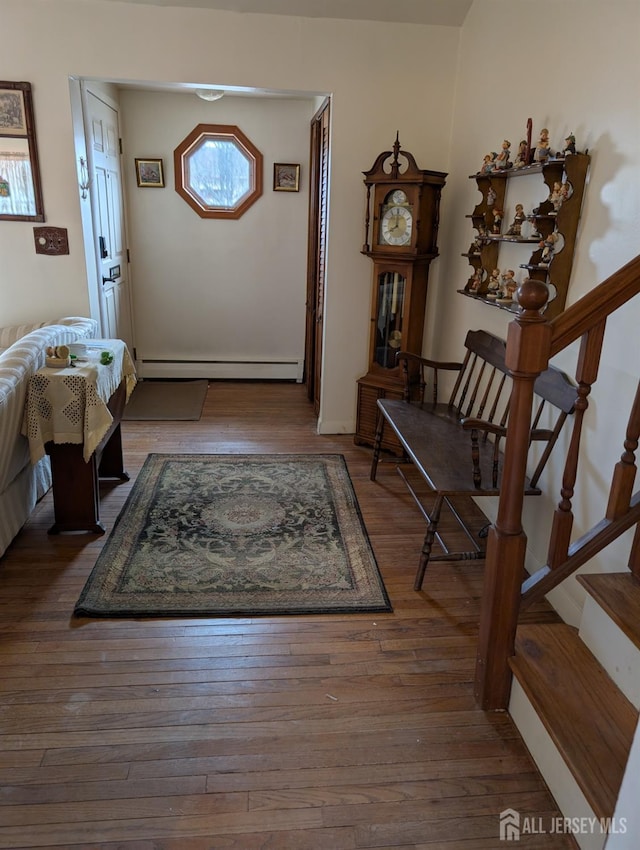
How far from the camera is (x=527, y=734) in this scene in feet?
5.99

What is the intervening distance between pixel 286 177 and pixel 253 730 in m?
4.50

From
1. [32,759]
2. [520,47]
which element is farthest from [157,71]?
[32,759]

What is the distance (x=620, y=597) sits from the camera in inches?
70.5

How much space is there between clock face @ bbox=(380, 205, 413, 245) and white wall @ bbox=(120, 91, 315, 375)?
5.97ft

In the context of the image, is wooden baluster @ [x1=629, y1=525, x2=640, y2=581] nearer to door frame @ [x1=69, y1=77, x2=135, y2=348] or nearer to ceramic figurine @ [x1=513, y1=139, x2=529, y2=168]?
ceramic figurine @ [x1=513, y1=139, x2=529, y2=168]

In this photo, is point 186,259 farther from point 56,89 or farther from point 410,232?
point 410,232

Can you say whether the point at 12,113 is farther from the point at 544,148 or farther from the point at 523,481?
the point at 523,481

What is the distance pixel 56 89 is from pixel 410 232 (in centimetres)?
220

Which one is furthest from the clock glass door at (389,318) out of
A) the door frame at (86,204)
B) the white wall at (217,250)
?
the door frame at (86,204)

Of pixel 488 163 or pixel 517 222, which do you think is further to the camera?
pixel 488 163

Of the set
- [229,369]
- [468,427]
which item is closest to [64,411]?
[468,427]

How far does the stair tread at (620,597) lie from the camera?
5.48 feet

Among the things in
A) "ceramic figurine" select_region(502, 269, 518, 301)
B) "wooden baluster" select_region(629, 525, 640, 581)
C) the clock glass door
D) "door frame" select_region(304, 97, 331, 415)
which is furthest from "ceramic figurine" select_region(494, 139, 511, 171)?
"wooden baluster" select_region(629, 525, 640, 581)

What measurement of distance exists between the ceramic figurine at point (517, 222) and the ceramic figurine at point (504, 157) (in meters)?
0.23
